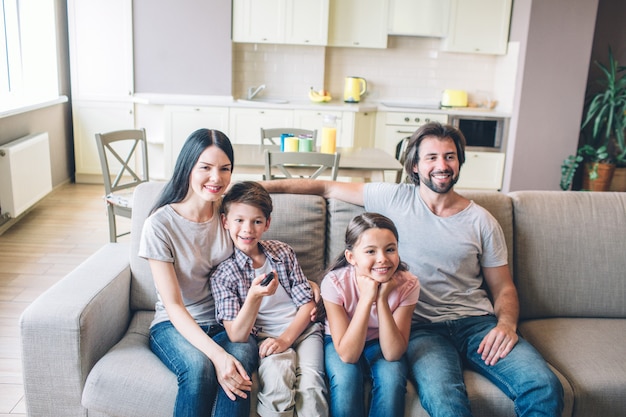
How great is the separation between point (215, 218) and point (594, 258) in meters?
1.47

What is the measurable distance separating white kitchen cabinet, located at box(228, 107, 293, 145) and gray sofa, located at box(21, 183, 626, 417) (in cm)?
350

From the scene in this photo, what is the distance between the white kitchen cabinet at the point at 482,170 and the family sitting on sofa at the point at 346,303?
A: 3.90 m

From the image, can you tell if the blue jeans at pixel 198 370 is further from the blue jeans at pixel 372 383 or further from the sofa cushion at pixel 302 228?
the sofa cushion at pixel 302 228

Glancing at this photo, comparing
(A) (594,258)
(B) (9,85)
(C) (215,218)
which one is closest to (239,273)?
(C) (215,218)

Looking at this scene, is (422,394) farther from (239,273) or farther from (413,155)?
(413,155)

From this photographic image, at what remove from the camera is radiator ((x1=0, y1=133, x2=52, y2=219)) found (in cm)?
429

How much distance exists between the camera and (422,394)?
1.75 meters

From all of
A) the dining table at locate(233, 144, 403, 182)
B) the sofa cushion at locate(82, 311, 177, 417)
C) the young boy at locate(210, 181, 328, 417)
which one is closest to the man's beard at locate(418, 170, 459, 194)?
the young boy at locate(210, 181, 328, 417)

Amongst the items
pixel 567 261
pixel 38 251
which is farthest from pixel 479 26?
pixel 38 251

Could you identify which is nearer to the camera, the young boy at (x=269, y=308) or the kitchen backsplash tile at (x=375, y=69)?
the young boy at (x=269, y=308)

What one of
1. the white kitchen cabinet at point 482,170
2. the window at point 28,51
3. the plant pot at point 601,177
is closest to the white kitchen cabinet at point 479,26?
the white kitchen cabinet at point 482,170

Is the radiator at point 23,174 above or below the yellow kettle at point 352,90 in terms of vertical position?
below

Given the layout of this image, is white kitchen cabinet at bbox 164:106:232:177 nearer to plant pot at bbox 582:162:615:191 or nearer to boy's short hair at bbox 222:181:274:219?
plant pot at bbox 582:162:615:191

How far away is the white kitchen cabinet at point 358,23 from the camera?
5895mm
